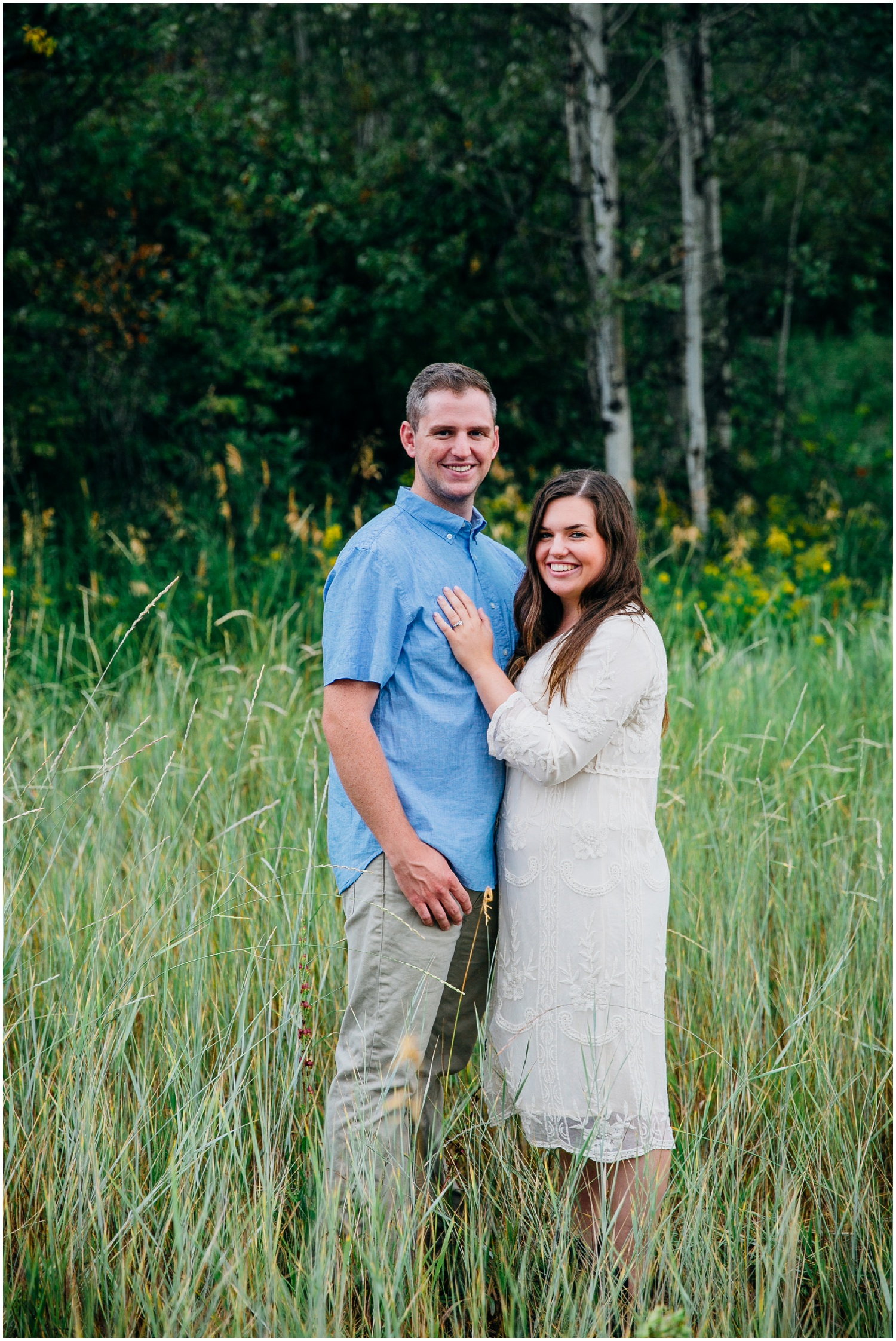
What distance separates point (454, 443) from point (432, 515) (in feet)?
0.57

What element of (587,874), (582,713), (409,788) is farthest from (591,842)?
(409,788)

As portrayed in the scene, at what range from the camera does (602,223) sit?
281 inches

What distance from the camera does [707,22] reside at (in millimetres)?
7316

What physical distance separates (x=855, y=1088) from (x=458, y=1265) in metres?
1.16

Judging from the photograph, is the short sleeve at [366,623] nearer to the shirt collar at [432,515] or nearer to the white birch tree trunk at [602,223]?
the shirt collar at [432,515]

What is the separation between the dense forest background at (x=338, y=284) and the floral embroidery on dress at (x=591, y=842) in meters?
3.79

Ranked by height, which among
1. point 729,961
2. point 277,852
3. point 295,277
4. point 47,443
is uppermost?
point 295,277

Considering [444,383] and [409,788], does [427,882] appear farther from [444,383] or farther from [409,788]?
[444,383]

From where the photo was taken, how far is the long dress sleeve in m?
2.07

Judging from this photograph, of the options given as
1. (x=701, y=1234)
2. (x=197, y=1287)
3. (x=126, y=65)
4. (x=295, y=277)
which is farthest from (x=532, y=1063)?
(x=295, y=277)

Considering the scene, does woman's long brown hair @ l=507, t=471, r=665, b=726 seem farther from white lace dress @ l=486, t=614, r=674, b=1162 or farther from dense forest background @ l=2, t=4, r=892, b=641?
dense forest background @ l=2, t=4, r=892, b=641

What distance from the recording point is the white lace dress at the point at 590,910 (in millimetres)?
2094

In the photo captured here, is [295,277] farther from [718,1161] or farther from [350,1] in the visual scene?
[718,1161]

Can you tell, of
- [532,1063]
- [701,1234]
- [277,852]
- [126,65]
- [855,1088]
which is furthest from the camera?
[126,65]
